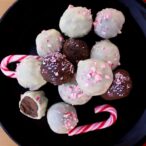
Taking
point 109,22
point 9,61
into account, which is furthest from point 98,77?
point 9,61

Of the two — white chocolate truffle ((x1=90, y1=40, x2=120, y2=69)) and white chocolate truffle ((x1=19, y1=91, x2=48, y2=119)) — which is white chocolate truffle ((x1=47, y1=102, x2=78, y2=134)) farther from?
white chocolate truffle ((x1=90, y1=40, x2=120, y2=69))

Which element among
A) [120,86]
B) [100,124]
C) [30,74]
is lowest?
[100,124]

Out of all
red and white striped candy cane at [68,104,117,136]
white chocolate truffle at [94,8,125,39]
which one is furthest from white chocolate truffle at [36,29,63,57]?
red and white striped candy cane at [68,104,117,136]

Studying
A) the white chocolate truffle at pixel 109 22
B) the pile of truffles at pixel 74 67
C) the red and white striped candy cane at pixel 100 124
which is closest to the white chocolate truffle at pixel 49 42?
the pile of truffles at pixel 74 67

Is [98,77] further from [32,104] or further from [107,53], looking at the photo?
[32,104]

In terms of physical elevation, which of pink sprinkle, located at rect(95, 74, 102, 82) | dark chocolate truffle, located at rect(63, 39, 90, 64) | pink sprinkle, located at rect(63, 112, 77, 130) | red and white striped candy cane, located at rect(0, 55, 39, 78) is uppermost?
red and white striped candy cane, located at rect(0, 55, 39, 78)

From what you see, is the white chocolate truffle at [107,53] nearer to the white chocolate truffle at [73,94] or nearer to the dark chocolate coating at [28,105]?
the white chocolate truffle at [73,94]
